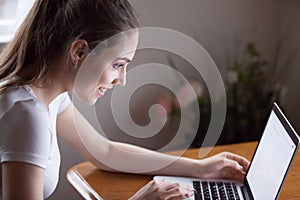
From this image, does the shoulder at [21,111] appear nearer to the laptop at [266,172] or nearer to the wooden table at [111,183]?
the wooden table at [111,183]

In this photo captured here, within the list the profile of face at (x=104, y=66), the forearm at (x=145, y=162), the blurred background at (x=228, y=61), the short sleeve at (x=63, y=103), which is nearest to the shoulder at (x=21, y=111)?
the profile of face at (x=104, y=66)

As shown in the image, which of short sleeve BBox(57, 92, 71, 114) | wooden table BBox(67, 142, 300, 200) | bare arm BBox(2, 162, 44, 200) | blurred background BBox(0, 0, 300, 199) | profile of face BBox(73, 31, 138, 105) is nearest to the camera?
bare arm BBox(2, 162, 44, 200)

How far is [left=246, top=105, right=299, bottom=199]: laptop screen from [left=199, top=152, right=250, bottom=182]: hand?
6cm

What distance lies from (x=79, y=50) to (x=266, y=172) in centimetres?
52

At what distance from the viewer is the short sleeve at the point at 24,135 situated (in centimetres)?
120

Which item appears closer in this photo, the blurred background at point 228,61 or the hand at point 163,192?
the hand at point 163,192

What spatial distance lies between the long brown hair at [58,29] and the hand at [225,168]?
0.46 metres

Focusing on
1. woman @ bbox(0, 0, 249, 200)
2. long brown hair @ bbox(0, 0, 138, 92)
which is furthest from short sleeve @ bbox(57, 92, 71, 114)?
long brown hair @ bbox(0, 0, 138, 92)

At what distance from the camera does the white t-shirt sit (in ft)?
3.93

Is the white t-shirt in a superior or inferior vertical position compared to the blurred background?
superior

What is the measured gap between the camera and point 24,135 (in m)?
1.20

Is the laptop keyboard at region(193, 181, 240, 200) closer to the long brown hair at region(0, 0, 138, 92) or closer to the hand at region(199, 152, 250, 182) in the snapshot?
the hand at region(199, 152, 250, 182)

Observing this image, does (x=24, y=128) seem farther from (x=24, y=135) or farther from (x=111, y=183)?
(x=111, y=183)

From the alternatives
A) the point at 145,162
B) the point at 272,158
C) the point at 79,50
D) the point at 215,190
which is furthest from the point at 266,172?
the point at 79,50
